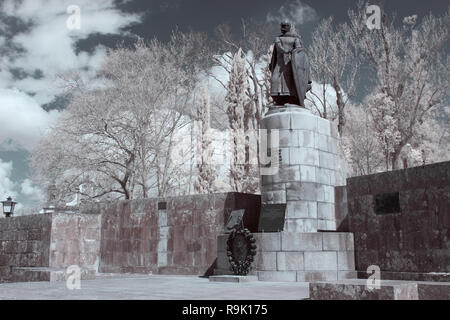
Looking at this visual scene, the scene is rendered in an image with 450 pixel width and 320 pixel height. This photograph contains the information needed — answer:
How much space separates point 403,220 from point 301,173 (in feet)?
9.02

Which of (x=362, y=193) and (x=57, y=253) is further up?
(x=362, y=193)

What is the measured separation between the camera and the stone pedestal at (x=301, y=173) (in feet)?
36.1

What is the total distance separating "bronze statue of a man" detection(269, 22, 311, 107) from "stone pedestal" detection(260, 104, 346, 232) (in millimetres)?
355

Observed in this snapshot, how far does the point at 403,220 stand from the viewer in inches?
363

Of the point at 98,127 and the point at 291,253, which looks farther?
the point at 98,127

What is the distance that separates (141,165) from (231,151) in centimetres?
932

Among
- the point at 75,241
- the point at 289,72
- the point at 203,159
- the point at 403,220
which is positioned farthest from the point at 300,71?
the point at 203,159

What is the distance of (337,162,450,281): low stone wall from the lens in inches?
337

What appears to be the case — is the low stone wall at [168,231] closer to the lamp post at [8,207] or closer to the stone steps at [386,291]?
the lamp post at [8,207]

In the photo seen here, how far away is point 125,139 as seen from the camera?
82.6 feet
